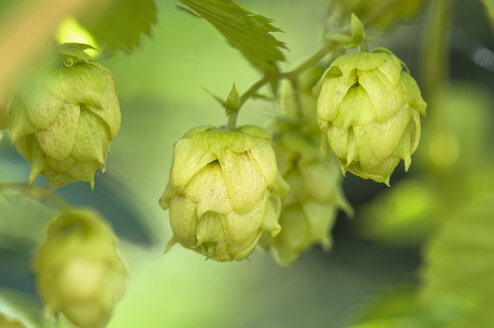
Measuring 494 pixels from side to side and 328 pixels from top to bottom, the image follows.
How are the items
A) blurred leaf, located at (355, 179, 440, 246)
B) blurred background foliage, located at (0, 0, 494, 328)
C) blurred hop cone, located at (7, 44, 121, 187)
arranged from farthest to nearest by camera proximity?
blurred leaf, located at (355, 179, 440, 246) → blurred background foliage, located at (0, 0, 494, 328) → blurred hop cone, located at (7, 44, 121, 187)

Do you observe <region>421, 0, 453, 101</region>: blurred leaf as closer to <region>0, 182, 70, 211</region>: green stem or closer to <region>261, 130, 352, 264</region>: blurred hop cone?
<region>261, 130, 352, 264</region>: blurred hop cone

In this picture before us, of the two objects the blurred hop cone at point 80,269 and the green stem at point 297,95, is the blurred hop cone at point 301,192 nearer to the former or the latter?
the green stem at point 297,95

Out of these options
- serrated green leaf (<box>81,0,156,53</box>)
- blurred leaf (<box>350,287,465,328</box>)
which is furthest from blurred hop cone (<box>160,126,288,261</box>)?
blurred leaf (<box>350,287,465,328</box>)

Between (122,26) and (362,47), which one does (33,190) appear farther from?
(362,47)

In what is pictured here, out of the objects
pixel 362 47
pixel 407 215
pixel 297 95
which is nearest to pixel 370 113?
pixel 362 47

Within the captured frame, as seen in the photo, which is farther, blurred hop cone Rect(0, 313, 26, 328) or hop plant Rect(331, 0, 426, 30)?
hop plant Rect(331, 0, 426, 30)

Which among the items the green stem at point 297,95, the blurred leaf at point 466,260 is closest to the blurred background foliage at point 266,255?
the blurred leaf at point 466,260
